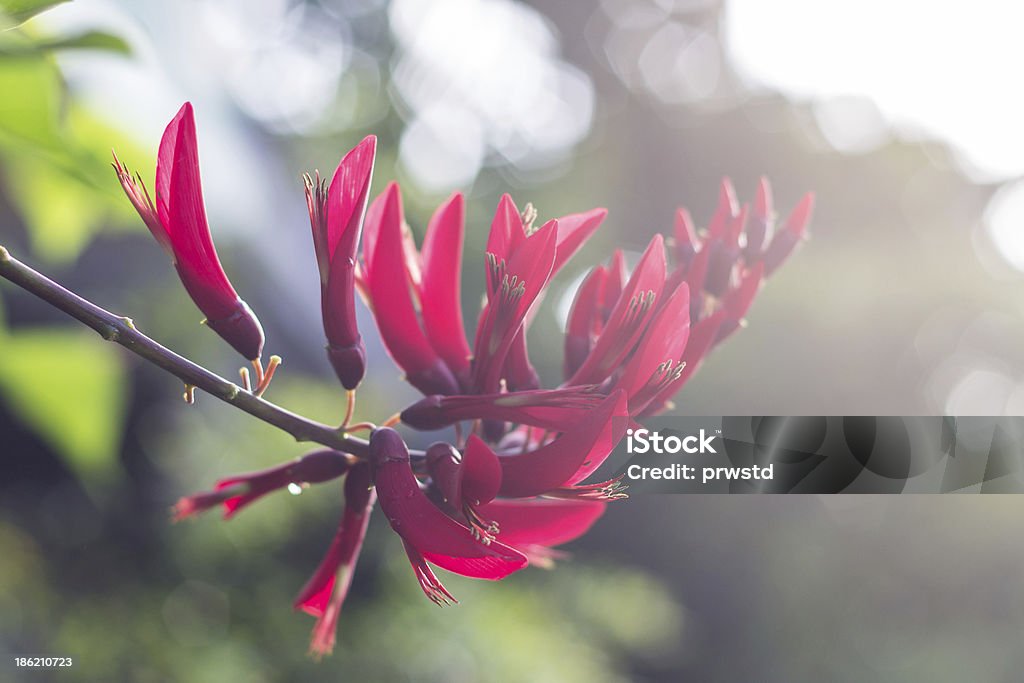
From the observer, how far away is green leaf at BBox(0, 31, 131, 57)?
39 centimetres

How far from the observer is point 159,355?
0.30 metres

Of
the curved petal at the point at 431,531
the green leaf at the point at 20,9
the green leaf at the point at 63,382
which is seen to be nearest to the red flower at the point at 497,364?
the curved petal at the point at 431,531

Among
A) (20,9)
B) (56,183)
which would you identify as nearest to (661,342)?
(20,9)

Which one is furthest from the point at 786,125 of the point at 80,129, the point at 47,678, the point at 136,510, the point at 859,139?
the point at 80,129

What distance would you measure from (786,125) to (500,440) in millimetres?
6215

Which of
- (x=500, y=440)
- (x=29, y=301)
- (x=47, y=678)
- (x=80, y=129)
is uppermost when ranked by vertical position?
(x=29, y=301)

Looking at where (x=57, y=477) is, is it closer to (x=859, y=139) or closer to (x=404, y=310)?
(x=404, y=310)

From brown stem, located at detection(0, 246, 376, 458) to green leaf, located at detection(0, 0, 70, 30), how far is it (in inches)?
3.8

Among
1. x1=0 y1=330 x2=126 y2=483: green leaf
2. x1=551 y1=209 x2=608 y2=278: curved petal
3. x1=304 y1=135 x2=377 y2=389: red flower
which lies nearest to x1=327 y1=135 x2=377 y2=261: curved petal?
x1=304 y1=135 x2=377 y2=389: red flower

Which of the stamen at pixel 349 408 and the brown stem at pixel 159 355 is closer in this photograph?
the brown stem at pixel 159 355

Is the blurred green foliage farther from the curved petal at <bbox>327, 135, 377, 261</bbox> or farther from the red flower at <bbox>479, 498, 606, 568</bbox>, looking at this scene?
the red flower at <bbox>479, 498, 606, 568</bbox>

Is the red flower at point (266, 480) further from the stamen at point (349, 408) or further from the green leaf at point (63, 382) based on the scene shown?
the green leaf at point (63, 382)

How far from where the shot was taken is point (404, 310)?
426mm

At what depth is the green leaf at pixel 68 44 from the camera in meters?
0.39
